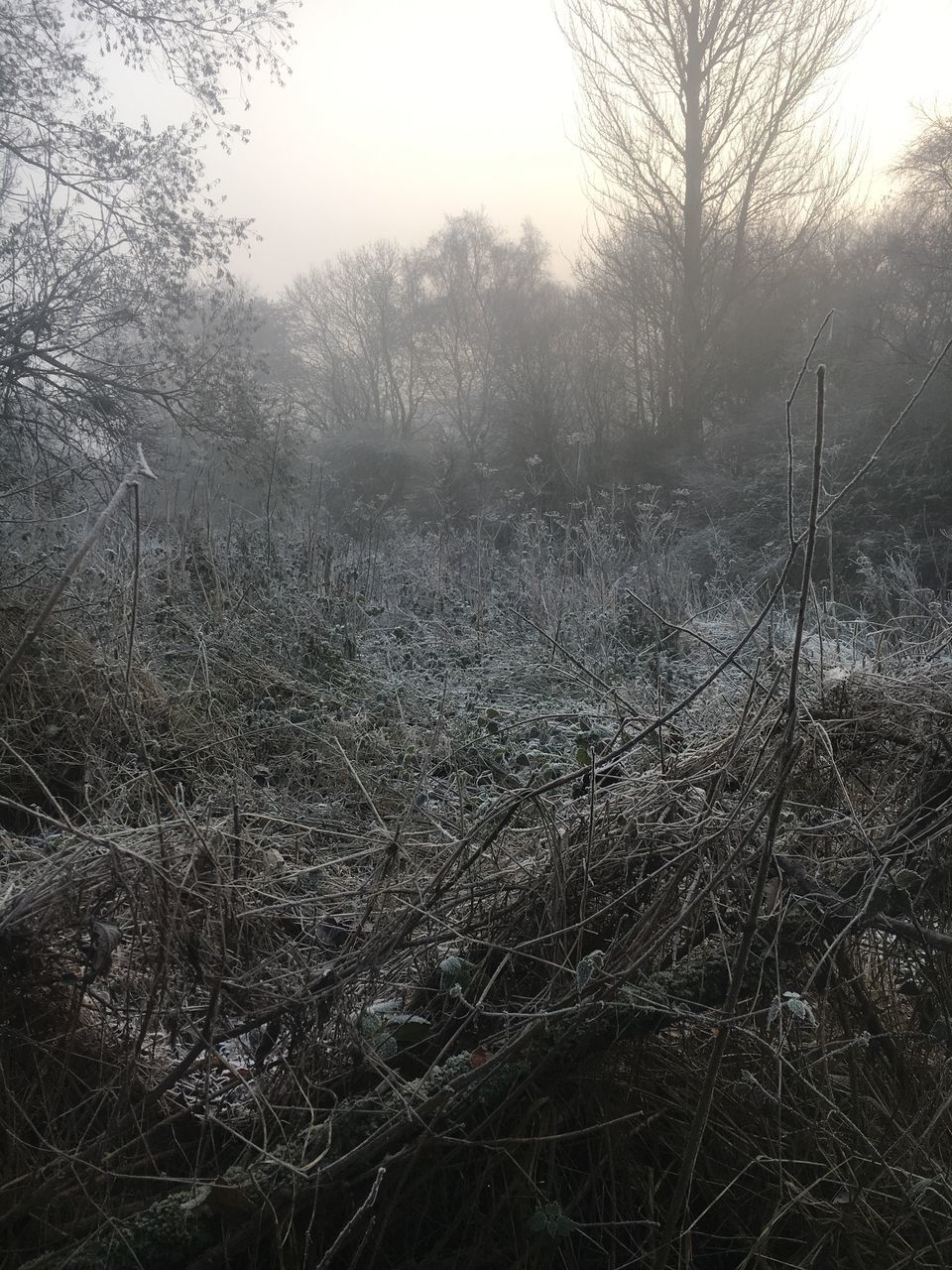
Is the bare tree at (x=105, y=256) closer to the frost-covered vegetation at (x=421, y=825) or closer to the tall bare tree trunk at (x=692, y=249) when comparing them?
the frost-covered vegetation at (x=421, y=825)

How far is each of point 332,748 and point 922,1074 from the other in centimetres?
263

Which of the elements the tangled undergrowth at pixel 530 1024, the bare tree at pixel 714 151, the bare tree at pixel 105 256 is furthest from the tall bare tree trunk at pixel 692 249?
the tangled undergrowth at pixel 530 1024

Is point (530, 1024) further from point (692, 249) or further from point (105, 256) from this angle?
point (692, 249)

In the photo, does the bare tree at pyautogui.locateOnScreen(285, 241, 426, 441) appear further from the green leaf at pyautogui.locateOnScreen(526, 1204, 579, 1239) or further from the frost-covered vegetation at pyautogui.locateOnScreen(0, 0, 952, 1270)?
the green leaf at pyautogui.locateOnScreen(526, 1204, 579, 1239)

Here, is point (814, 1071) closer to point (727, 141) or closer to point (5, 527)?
point (5, 527)

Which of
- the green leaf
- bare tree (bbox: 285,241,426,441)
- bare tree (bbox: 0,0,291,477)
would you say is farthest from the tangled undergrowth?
bare tree (bbox: 285,241,426,441)

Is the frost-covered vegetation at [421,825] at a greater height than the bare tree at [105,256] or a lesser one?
lesser

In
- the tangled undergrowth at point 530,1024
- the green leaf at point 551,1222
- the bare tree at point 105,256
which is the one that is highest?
the bare tree at point 105,256

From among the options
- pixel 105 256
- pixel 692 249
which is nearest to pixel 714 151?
pixel 692 249

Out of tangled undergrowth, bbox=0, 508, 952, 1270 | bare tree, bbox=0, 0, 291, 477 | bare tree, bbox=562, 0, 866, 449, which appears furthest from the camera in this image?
bare tree, bbox=562, 0, 866, 449

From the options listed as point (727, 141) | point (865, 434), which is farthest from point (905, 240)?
point (727, 141)

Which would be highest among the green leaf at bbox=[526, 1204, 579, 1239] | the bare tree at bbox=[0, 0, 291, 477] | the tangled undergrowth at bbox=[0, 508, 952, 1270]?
the bare tree at bbox=[0, 0, 291, 477]

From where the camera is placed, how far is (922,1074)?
1.72m

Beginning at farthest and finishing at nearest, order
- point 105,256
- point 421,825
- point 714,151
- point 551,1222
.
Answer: point 714,151, point 105,256, point 421,825, point 551,1222
